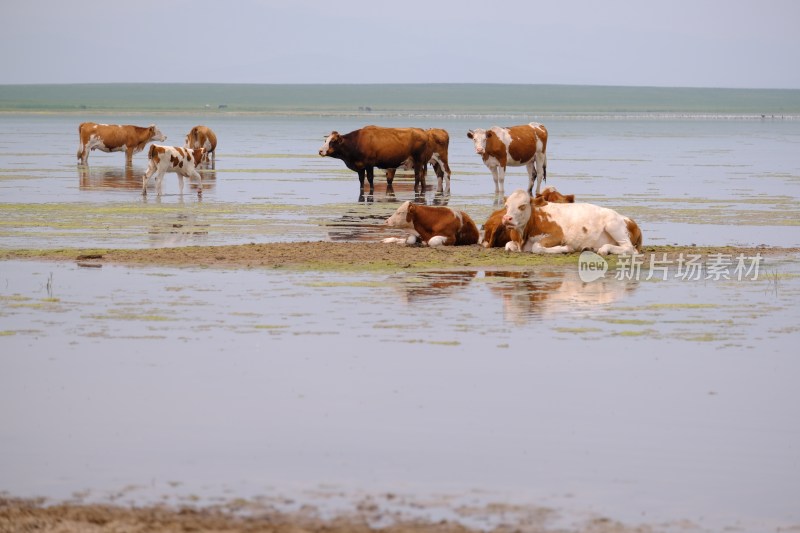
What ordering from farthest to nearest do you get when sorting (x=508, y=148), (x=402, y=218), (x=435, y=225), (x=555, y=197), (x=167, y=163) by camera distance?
1. (x=508, y=148)
2. (x=167, y=163)
3. (x=555, y=197)
4. (x=402, y=218)
5. (x=435, y=225)

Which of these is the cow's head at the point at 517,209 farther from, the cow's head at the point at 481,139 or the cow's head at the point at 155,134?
the cow's head at the point at 155,134

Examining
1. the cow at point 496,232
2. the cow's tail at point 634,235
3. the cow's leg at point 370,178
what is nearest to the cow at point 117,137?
the cow's leg at point 370,178

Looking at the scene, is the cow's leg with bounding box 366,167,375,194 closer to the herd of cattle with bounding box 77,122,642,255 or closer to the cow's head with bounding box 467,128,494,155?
the herd of cattle with bounding box 77,122,642,255

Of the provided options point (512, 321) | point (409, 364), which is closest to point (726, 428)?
point (409, 364)

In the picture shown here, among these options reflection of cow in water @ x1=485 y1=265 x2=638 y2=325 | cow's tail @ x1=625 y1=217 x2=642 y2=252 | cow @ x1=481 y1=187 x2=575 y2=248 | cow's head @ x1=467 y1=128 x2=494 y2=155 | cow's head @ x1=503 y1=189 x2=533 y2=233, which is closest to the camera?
reflection of cow in water @ x1=485 y1=265 x2=638 y2=325

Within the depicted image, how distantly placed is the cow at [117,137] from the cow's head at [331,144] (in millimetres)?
13644

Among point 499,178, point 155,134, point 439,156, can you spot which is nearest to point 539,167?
point 499,178

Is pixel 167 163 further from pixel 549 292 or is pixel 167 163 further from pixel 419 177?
pixel 549 292

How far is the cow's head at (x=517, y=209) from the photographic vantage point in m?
17.2

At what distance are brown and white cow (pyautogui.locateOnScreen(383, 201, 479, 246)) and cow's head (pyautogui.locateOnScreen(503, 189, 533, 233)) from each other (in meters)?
1.35

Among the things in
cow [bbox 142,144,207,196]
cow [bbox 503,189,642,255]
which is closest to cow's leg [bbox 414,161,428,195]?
cow [bbox 142,144,207,196]

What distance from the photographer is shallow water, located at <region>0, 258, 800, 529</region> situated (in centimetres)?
764

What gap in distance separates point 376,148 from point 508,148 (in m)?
3.01

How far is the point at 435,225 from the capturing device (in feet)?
61.6
